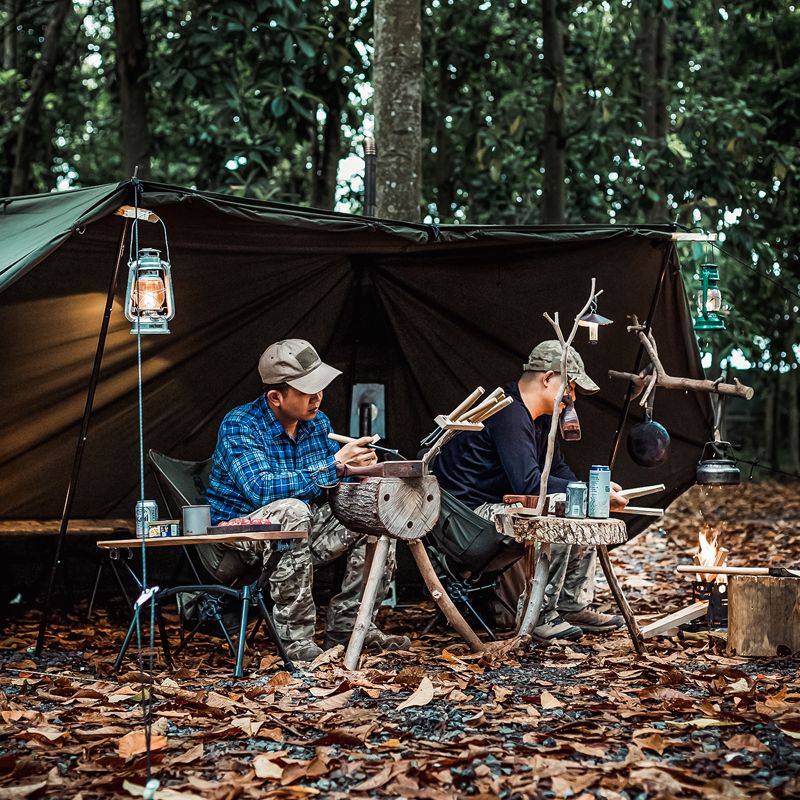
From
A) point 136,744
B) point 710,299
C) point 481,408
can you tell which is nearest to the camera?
point 136,744

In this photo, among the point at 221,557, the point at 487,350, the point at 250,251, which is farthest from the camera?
the point at 487,350

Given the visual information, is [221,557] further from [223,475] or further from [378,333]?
[378,333]

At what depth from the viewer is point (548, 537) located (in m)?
4.66

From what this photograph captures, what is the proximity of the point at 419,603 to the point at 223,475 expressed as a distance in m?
1.87

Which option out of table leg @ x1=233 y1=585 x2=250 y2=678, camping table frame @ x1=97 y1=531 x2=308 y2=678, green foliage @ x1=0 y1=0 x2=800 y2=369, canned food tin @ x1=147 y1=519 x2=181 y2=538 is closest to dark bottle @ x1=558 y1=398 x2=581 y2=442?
camping table frame @ x1=97 y1=531 x2=308 y2=678

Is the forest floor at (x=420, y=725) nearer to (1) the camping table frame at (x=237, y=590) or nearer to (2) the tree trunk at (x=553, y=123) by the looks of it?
(1) the camping table frame at (x=237, y=590)

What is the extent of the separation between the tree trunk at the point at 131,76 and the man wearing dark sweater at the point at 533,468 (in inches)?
189

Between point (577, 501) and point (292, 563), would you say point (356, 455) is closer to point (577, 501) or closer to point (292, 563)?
point (292, 563)

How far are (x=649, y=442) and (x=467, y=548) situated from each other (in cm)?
117

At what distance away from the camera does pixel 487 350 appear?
20.5 ft

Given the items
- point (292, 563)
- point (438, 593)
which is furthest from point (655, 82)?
point (292, 563)

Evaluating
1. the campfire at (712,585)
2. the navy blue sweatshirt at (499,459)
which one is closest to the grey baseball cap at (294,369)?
the navy blue sweatshirt at (499,459)

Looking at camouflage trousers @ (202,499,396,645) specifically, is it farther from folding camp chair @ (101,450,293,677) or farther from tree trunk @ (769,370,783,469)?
tree trunk @ (769,370,783,469)

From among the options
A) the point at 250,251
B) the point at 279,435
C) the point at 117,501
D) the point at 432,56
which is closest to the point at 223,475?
the point at 279,435
